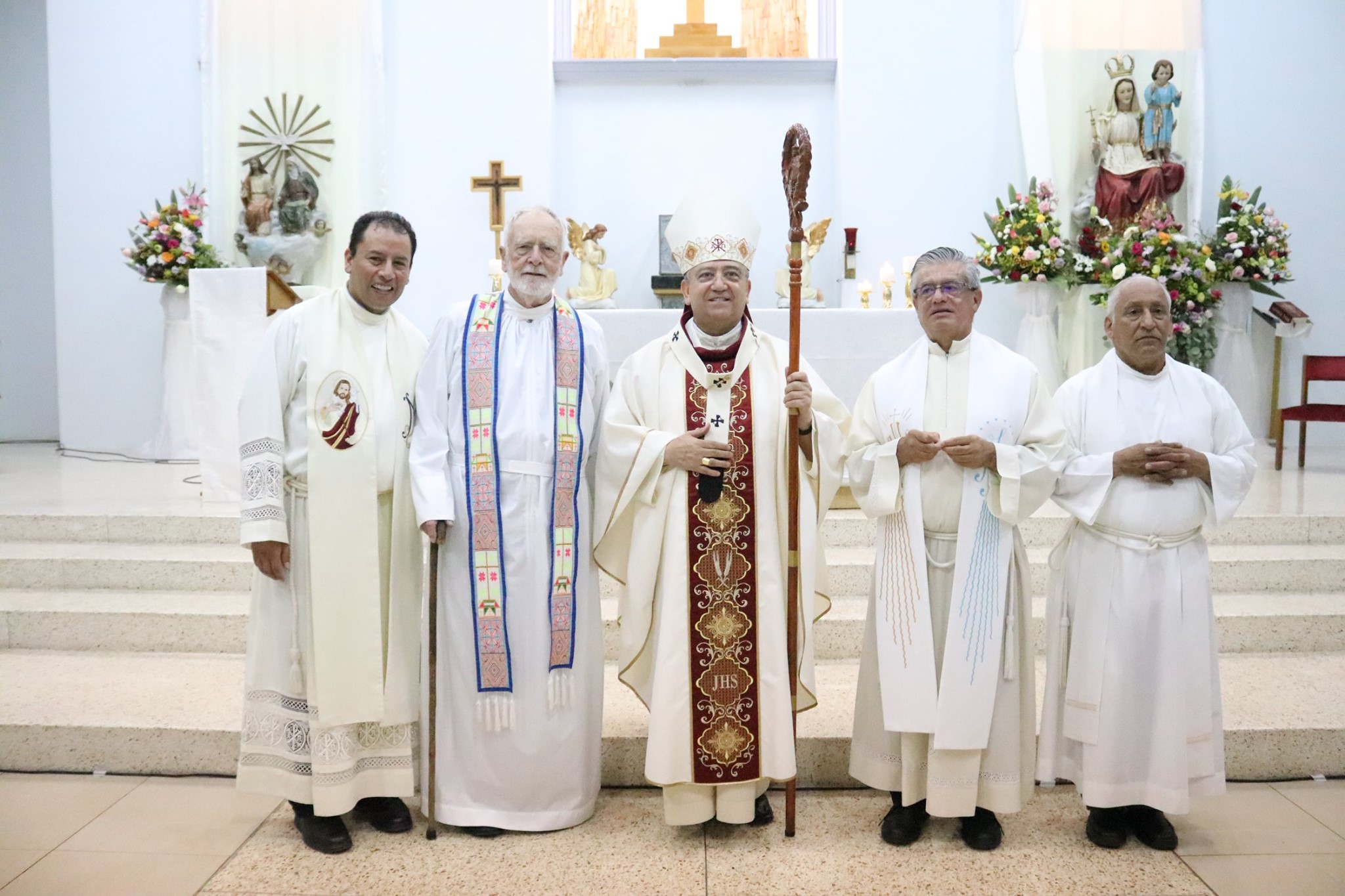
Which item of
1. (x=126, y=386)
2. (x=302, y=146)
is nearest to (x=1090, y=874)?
(x=302, y=146)

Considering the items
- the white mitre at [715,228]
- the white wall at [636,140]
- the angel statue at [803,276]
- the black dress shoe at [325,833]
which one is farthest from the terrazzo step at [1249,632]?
the white wall at [636,140]

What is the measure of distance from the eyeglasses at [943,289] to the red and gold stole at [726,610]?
0.61m

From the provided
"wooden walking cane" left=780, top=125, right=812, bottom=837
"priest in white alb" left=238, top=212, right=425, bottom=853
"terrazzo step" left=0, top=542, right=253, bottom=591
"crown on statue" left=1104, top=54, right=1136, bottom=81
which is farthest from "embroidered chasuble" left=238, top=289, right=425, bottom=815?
"crown on statue" left=1104, top=54, right=1136, bottom=81

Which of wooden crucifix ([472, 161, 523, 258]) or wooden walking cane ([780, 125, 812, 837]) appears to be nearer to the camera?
wooden walking cane ([780, 125, 812, 837])

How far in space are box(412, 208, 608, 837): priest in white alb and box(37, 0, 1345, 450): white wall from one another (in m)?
5.41

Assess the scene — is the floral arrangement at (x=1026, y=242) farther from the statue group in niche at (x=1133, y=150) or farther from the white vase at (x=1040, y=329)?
the statue group in niche at (x=1133, y=150)

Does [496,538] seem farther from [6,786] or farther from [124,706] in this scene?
[6,786]

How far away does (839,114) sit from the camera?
867 centimetres

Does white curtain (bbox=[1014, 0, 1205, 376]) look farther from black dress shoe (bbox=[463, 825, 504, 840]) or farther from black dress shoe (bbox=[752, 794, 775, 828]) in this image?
black dress shoe (bbox=[463, 825, 504, 840])

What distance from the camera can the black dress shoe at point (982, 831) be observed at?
320cm

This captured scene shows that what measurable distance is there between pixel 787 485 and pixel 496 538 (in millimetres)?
911

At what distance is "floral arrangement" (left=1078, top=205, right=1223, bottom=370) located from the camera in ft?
24.6

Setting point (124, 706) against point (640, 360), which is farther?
point (124, 706)

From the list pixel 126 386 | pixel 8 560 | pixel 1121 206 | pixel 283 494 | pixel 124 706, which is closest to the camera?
pixel 283 494
